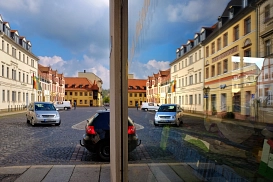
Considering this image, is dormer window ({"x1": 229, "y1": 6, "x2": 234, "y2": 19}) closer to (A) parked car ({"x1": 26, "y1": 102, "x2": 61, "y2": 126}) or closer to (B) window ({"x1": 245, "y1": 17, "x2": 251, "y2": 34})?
(B) window ({"x1": 245, "y1": 17, "x2": 251, "y2": 34})

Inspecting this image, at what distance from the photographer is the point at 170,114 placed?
3.37ft

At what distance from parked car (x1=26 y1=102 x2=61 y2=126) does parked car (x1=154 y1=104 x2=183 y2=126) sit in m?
12.0

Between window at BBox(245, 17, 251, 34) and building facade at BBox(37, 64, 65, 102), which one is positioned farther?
building facade at BBox(37, 64, 65, 102)

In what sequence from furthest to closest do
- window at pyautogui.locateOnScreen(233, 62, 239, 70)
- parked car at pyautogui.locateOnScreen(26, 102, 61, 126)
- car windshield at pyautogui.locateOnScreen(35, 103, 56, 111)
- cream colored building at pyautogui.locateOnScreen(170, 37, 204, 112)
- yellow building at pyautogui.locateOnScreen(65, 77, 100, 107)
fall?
yellow building at pyautogui.locateOnScreen(65, 77, 100, 107), car windshield at pyautogui.locateOnScreen(35, 103, 56, 111), parked car at pyautogui.locateOnScreen(26, 102, 61, 126), cream colored building at pyautogui.locateOnScreen(170, 37, 204, 112), window at pyautogui.locateOnScreen(233, 62, 239, 70)

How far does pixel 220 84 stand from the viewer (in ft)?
1.94

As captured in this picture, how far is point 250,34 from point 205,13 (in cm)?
18

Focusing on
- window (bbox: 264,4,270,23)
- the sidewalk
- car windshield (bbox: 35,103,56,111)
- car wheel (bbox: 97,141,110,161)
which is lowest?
the sidewalk

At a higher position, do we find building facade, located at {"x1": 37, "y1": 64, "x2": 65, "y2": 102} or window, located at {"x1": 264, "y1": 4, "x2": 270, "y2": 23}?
building facade, located at {"x1": 37, "y1": 64, "x2": 65, "y2": 102}

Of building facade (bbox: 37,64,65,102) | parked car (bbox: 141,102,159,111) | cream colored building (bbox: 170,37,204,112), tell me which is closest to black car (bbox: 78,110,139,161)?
parked car (bbox: 141,102,159,111)

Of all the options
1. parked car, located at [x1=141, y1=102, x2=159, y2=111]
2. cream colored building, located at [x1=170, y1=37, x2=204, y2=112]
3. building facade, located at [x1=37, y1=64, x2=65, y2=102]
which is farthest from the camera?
building facade, located at [x1=37, y1=64, x2=65, y2=102]

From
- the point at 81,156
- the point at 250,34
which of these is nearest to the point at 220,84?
the point at 250,34

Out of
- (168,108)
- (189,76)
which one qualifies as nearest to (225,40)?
(189,76)

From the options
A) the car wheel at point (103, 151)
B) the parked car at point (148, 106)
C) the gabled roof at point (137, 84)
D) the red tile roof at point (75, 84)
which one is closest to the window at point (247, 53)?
the parked car at point (148, 106)

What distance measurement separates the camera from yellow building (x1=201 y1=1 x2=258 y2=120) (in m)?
0.51
